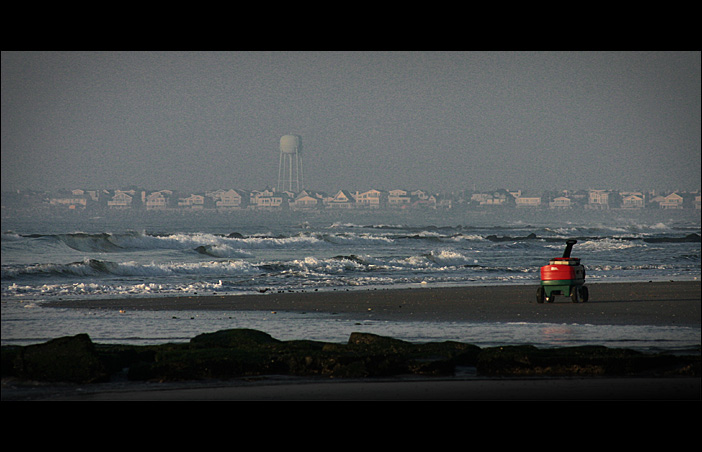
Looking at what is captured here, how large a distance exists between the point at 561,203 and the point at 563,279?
106 feet

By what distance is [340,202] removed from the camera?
39.1 metres

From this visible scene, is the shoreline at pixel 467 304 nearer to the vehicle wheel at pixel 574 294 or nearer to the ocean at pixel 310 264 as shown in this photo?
the vehicle wheel at pixel 574 294

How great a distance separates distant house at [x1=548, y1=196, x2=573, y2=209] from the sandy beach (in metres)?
26.0

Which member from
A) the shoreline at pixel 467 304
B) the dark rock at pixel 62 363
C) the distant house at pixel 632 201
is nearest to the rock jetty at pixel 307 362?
the dark rock at pixel 62 363

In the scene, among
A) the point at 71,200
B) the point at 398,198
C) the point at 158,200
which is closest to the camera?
the point at 71,200

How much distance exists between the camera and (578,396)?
18.4 ft

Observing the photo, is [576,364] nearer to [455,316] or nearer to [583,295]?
[455,316]

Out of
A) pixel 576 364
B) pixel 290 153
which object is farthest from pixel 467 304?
pixel 290 153

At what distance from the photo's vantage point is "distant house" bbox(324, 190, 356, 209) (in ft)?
125

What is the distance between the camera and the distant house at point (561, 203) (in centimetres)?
4140

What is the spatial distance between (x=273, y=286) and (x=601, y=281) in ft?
24.2

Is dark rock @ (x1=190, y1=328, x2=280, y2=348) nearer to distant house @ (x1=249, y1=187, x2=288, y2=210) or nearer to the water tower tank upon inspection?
the water tower tank

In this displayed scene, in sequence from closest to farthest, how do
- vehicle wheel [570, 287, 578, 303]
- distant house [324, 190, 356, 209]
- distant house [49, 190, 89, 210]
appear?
vehicle wheel [570, 287, 578, 303], distant house [49, 190, 89, 210], distant house [324, 190, 356, 209]

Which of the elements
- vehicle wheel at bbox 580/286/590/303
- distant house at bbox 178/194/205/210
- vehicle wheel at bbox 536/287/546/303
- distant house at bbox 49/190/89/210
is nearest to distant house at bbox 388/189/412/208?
distant house at bbox 178/194/205/210
